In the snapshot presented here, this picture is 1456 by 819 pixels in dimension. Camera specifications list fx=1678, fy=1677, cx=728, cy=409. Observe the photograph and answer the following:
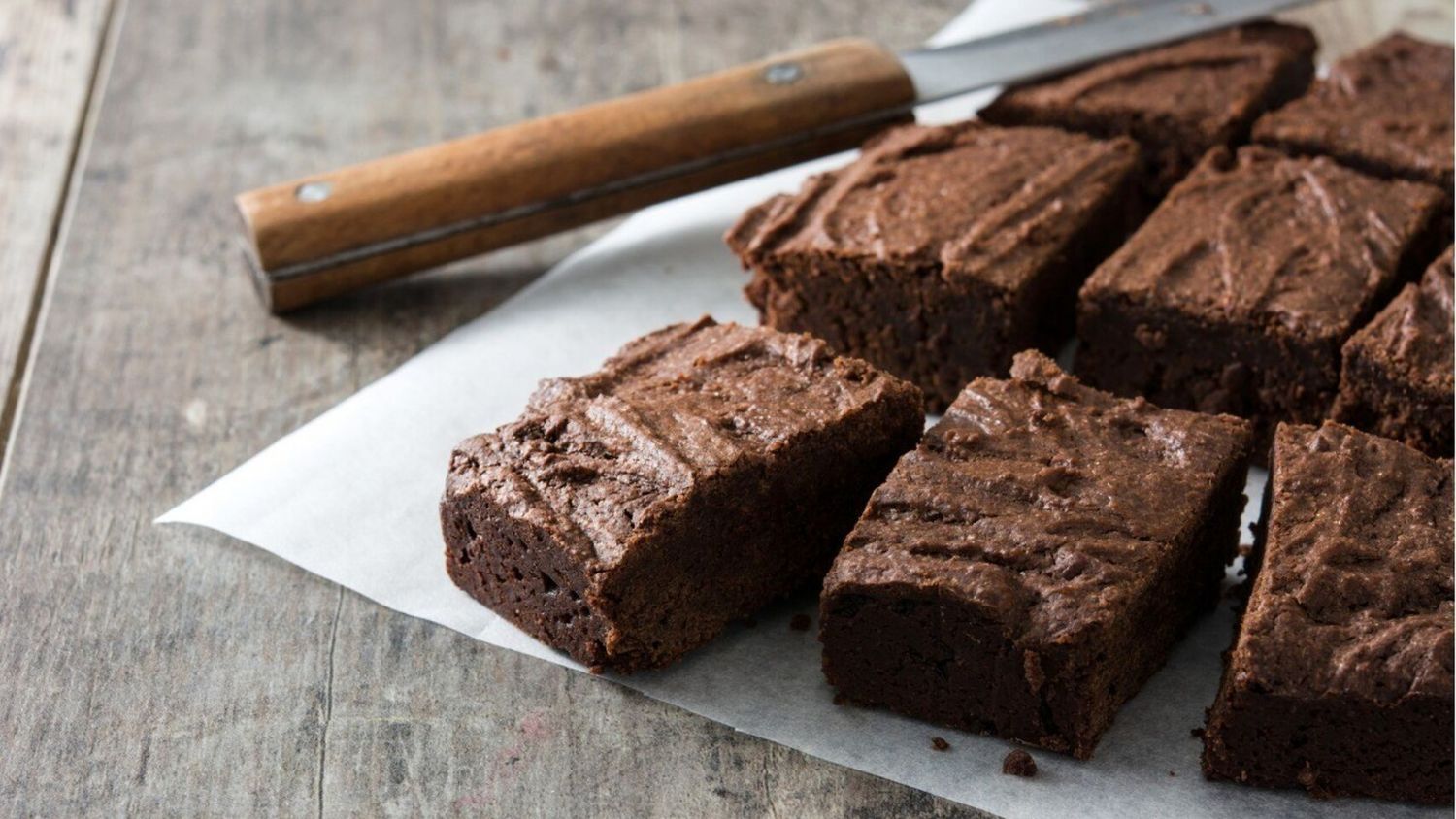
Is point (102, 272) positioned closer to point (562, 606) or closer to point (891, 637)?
point (562, 606)

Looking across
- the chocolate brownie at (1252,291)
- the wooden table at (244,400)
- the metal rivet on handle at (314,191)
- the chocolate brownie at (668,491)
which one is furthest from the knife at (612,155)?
the chocolate brownie at (668,491)

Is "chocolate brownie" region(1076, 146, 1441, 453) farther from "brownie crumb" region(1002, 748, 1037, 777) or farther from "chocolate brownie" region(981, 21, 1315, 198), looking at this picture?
"brownie crumb" region(1002, 748, 1037, 777)

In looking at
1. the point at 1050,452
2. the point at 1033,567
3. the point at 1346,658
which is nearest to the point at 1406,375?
the point at 1050,452

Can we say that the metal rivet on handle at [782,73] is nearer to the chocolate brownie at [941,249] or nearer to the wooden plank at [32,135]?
the chocolate brownie at [941,249]

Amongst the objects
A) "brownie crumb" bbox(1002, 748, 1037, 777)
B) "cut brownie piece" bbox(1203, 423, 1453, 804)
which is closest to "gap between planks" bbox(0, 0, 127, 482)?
"brownie crumb" bbox(1002, 748, 1037, 777)

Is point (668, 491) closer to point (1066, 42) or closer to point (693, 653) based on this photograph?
point (693, 653)
